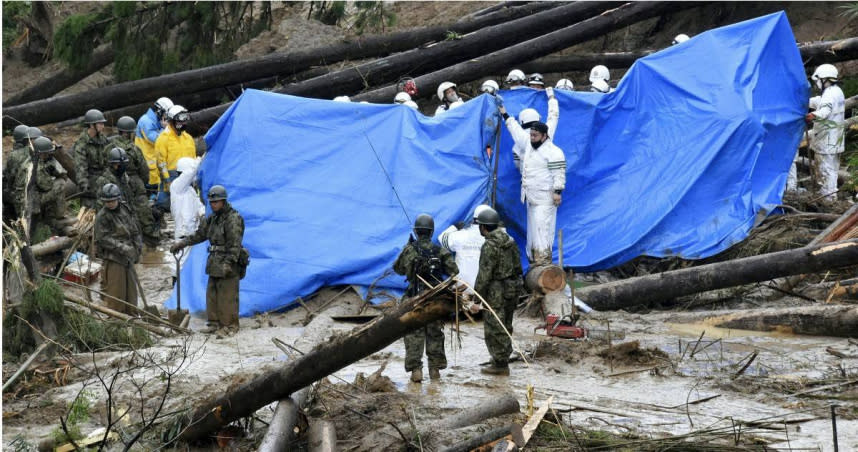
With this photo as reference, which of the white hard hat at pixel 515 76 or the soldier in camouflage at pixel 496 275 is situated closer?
the soldier in camouflage at pixel 496 275

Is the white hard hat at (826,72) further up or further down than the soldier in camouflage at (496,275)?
further up

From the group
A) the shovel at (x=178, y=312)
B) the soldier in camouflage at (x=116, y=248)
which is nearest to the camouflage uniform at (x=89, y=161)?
the soldier in camouflage at (x=116, y=248)

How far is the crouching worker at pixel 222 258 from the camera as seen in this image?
33.2 feet

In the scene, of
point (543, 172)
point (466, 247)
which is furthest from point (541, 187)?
point (466, 247)

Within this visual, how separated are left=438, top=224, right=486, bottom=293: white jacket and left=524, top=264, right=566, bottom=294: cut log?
575 millimetres

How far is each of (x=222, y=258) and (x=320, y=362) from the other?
4.18 metres

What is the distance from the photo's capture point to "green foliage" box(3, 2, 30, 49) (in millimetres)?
19283

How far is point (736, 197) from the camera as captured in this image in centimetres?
1178

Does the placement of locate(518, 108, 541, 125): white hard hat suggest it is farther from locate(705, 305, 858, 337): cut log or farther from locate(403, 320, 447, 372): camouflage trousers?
locate(403, 320, 447, 372): camouflage trousers

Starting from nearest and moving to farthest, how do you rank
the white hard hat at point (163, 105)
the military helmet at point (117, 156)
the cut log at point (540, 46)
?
1. the military helmet at point (117, 156)
2. the white hard hat at point (163, 105)
3. the cut log at point (540, 46)

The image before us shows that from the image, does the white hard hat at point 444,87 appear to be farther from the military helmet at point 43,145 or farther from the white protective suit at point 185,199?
the military helmet at point 43,145

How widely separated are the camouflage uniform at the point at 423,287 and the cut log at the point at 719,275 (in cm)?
253

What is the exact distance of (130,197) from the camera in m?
11.8

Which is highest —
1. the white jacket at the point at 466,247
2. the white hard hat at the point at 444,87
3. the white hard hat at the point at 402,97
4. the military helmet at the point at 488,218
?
the white hard hat at the point at 444,87
